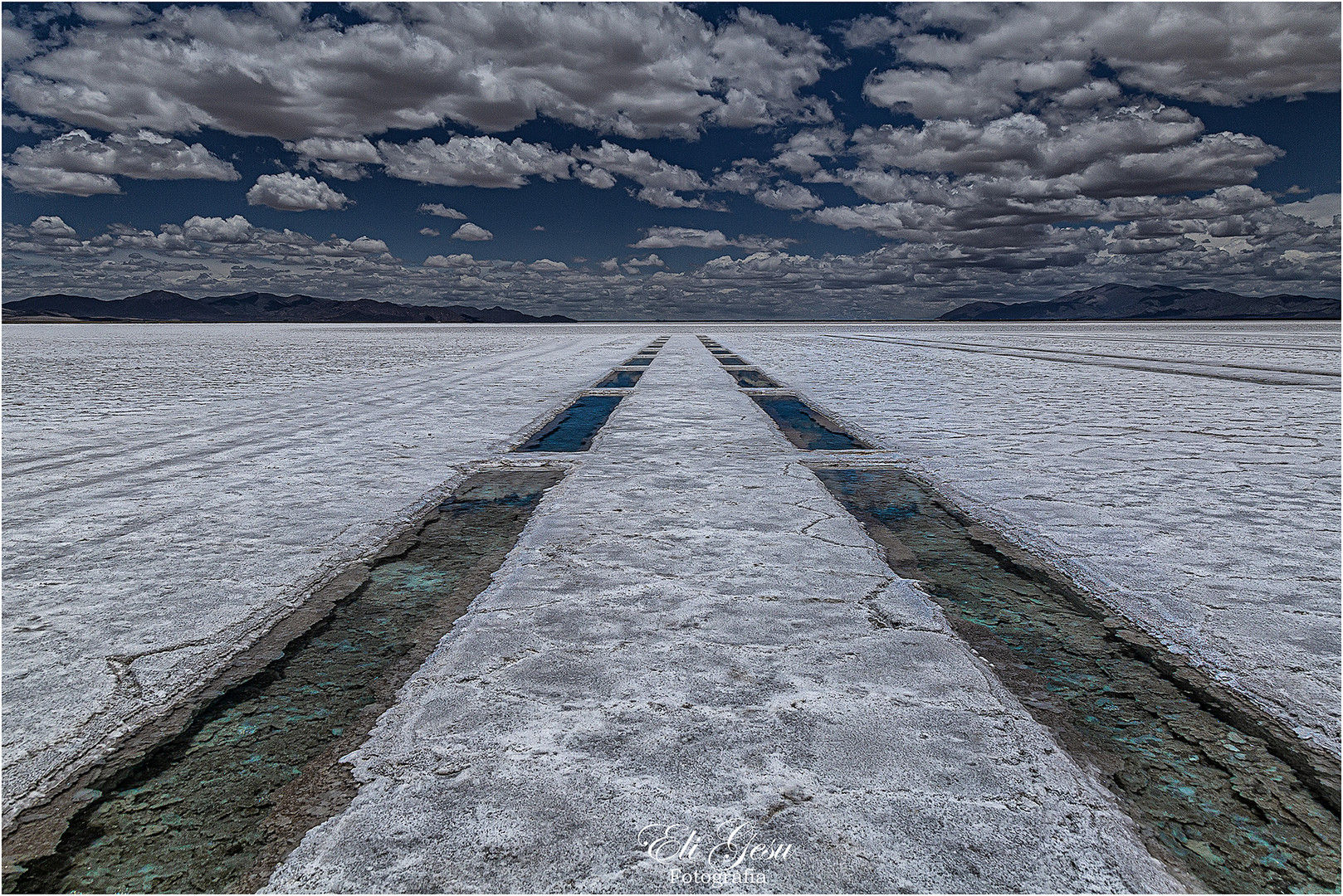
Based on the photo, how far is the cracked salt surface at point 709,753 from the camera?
1.22 m

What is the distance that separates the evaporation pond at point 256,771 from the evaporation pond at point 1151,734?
1554mm

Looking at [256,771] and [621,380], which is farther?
[621,380]

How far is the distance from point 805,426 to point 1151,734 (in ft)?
16.7

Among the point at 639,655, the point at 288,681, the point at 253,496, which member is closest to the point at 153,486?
the point at 253,496

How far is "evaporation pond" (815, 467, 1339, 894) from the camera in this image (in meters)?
1.31

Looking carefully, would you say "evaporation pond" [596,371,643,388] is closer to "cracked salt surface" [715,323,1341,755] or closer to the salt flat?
"cracked salt surface" [715,323,1341,755]

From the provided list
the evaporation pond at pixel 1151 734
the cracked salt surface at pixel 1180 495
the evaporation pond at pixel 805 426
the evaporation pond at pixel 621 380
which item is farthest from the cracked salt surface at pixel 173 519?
the cracked salt surface at pixel 1180 495

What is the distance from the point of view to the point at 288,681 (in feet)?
6.39

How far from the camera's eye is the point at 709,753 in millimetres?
1518

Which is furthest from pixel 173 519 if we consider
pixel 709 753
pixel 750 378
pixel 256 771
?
pixel 750 378

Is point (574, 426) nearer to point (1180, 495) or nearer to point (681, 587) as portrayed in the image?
point (681, 587)

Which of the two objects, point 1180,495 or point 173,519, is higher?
point 1180,495

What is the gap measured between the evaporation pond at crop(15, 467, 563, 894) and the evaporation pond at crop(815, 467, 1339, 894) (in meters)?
1.55

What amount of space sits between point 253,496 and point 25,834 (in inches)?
108
